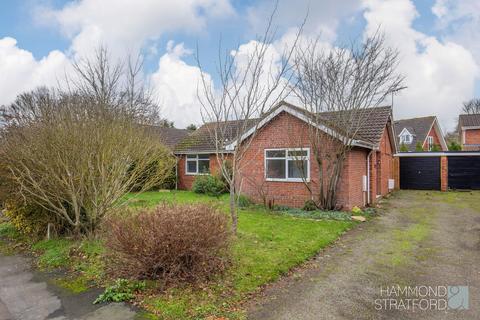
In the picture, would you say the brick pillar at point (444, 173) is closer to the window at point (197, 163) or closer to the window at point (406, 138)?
the window at point (406, 138)

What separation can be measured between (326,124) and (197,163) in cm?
1003

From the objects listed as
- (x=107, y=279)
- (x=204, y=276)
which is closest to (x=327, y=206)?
(x=204, y=276)

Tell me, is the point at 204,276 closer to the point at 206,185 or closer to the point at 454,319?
the point at 454,319

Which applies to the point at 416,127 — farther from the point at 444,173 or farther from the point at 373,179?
the point at 373,179

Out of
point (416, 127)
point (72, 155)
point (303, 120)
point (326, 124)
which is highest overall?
point (416, 127)

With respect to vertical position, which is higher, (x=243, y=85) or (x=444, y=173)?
(x=243, y=85)

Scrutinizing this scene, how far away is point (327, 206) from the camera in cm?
1112

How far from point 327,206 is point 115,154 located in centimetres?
748

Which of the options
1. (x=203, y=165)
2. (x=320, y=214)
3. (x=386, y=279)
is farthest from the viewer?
(x=203, y=165)

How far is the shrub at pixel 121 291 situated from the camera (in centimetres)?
443

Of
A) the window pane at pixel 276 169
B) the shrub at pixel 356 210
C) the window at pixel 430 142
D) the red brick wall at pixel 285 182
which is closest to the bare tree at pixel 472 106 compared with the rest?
the window at pixel 430 142

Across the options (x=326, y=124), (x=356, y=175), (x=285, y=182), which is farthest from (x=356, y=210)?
(x=326, y=124)

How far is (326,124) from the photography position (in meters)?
11.0

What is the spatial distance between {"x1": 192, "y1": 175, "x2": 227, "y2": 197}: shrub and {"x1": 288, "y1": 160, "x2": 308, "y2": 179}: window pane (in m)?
4.44
